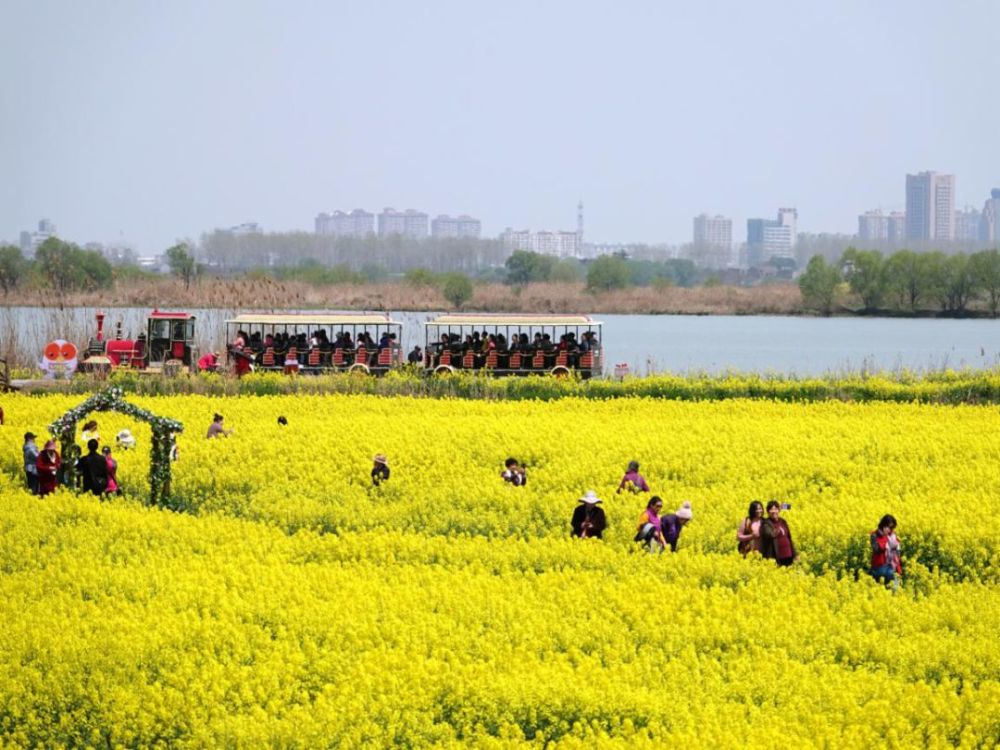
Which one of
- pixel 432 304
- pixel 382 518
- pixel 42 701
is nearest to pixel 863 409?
pixel 382 518

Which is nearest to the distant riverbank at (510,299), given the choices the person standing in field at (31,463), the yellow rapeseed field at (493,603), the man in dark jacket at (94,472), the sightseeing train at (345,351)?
the sightseeing train at (345,351)

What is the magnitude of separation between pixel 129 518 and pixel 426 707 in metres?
9.63

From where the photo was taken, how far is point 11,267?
91500 mm

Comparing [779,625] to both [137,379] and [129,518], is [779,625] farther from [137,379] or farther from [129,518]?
[137,379]

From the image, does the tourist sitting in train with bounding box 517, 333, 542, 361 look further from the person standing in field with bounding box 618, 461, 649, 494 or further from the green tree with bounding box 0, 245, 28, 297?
the green tree with bounding box 0, 245, 28, 297

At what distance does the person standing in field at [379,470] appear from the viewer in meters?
27.1

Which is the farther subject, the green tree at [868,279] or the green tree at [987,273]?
the green tree at [868,279]

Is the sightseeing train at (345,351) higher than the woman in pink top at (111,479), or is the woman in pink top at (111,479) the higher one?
the sightseeing train at (345,351)

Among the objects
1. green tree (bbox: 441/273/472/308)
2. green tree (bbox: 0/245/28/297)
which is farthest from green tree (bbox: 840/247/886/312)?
green tree (bbox: 0/245/28/297)

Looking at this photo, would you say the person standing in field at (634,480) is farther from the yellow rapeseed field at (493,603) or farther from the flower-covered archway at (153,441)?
the flower-covered archway at (153,441)

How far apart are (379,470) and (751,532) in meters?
7.75

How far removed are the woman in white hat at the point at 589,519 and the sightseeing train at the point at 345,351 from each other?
67.4ft

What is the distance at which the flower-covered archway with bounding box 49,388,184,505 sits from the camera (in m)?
26.5

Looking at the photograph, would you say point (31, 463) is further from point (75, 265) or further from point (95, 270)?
point (75, 265)
